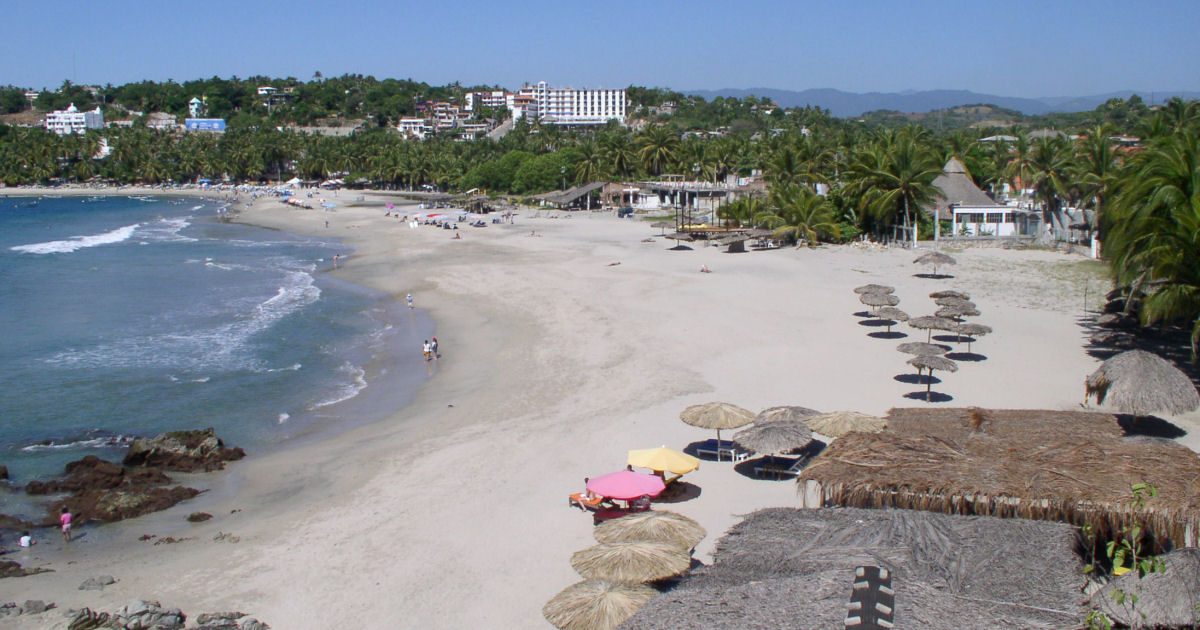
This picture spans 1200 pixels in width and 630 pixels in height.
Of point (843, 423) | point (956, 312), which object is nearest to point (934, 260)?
point (956, 312)

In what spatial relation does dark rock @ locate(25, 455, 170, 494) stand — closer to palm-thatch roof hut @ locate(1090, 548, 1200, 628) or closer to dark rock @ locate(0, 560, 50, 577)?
dark rock @ locate(0, 560, 50, 577)

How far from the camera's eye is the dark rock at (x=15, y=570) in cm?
1362

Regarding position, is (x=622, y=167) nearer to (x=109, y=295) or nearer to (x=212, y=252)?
(x=212, y=252)

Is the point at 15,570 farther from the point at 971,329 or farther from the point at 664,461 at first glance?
the point at 971,329

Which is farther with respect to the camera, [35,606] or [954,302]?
[954,302]

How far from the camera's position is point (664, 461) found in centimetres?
1491

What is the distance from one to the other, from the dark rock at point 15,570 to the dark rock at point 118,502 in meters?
1.80

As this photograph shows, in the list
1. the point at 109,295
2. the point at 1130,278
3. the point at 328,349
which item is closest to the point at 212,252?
the point at 109,295

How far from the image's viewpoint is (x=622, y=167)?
79.2 m

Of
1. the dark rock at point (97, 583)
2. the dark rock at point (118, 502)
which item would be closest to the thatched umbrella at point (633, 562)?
the dark rock at point (97, 583)

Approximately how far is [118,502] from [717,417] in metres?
11.1

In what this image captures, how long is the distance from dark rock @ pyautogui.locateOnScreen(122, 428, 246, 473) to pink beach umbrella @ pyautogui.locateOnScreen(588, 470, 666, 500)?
8.82m

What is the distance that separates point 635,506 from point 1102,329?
17.6 metres

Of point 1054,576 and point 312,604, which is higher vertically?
point 1054,576
